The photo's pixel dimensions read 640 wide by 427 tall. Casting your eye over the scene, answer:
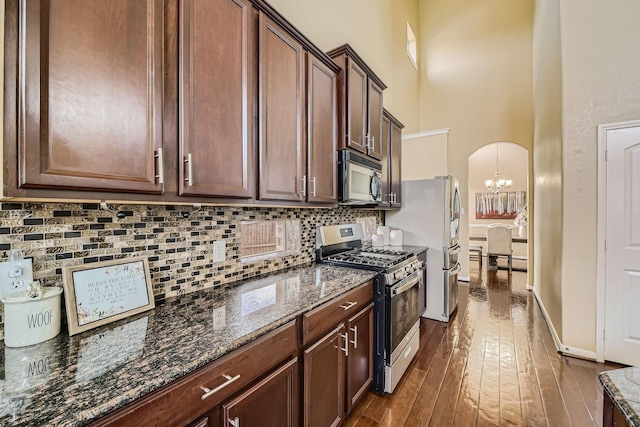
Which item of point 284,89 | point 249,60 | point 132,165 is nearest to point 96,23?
point 132,165

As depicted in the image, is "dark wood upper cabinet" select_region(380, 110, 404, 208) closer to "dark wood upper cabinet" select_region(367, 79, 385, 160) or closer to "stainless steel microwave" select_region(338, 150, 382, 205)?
"dark wood upper cabinet" select_region(367, 79, 385, 160)

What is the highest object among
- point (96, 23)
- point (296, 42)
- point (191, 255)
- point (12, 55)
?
point (296, 42)

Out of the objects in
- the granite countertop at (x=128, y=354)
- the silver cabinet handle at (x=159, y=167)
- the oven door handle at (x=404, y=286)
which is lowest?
the oven door handle at (x=404, y=286)

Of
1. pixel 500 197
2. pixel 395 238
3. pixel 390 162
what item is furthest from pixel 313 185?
pixel 500 197

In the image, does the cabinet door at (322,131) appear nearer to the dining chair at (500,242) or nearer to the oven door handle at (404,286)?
the oven door handle at (404,286)

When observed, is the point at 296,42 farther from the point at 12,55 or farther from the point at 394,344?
the point at 394,344

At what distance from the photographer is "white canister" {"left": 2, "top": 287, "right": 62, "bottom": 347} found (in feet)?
2.89

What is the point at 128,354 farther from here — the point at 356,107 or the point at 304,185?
the point at 356,107

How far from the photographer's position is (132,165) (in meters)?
0.96

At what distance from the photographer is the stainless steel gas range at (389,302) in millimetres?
1999

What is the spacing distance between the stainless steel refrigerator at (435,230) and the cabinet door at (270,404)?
2.72m

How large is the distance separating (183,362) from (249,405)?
0.36 metres

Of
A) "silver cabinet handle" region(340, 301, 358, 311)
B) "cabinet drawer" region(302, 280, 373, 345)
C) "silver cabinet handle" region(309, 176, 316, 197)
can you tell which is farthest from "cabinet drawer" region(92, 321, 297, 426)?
"silver cabinet handle" region(309, 176, 316, 197)

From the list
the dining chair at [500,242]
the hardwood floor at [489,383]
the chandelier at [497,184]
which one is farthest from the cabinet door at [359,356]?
the chandelier at [497,184]
